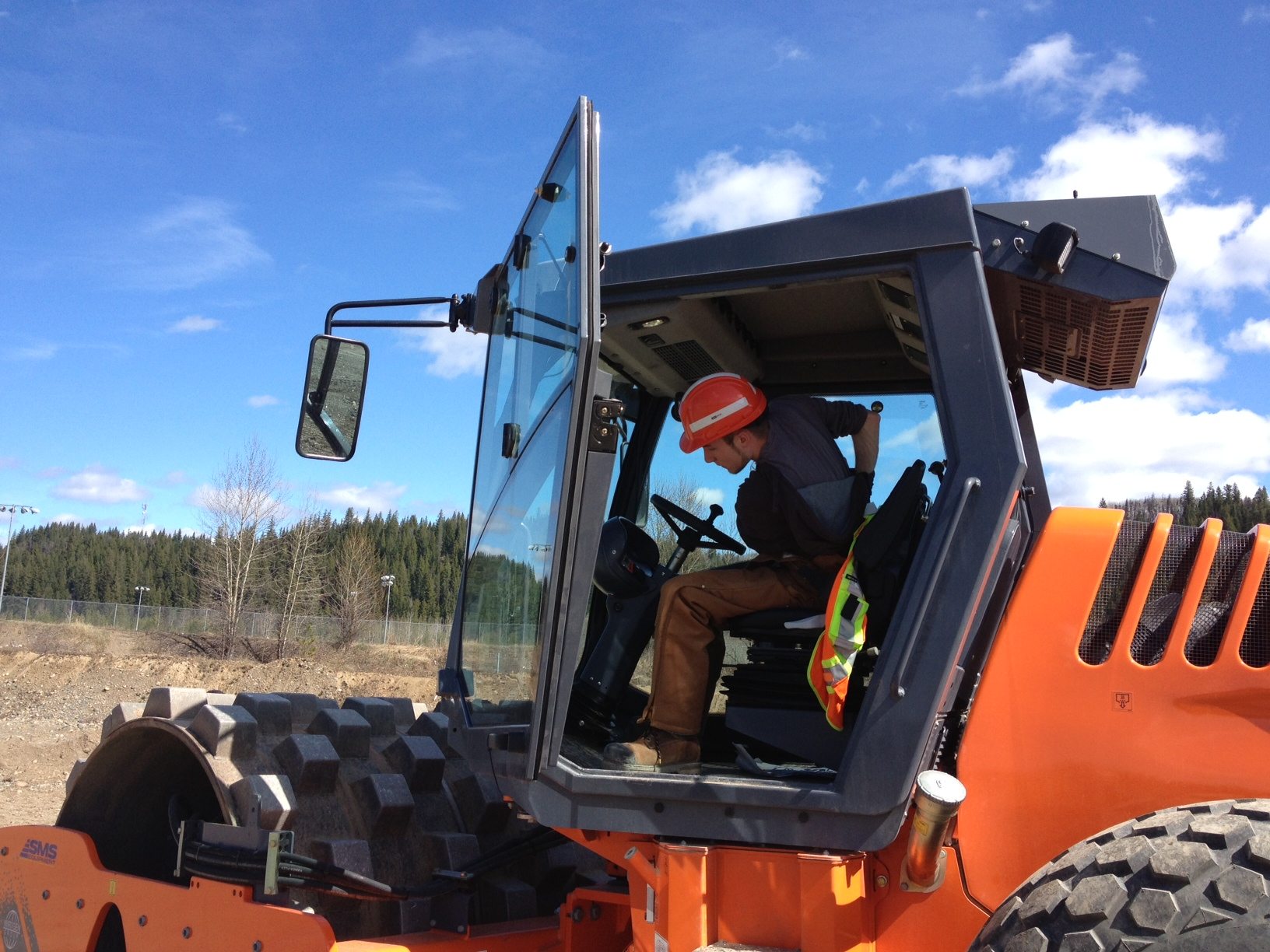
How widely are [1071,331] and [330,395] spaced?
2247 millimetres

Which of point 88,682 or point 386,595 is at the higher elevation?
point 386,595

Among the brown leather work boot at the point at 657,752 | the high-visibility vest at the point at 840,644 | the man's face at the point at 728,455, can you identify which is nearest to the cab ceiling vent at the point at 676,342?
the man's face at the point at 728,455

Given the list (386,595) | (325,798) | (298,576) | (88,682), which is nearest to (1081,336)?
(325,798)

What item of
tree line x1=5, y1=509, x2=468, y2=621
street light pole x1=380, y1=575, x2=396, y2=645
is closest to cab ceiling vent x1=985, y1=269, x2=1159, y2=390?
street light pole x1=380, y1=575, x2=396, y2=645

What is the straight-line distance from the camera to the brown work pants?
127 inches

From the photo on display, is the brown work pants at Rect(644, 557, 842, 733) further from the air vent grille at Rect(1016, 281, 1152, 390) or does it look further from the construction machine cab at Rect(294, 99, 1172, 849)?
the air vent grille at Rect(1016, 281, 1152, 390)

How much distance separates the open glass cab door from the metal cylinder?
3.18 feet

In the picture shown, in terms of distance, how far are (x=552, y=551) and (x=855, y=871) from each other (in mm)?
1065

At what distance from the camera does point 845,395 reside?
4059mm

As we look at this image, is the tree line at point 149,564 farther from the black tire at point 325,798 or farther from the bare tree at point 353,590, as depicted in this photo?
the black tire at point 325,798

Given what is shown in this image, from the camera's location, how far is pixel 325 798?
148 inches

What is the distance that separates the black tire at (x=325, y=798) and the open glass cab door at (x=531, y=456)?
0.50 meters

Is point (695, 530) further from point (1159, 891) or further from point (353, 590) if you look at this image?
point (353, 590)

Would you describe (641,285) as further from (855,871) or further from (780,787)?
(855,871)
